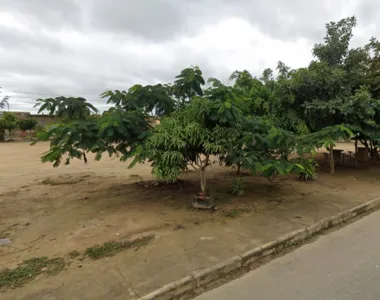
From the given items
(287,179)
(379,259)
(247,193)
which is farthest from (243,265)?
(287,179)

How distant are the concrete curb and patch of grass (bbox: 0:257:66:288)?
136 centimetres

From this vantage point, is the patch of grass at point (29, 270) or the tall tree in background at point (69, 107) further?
the tall tree in background at point (69, 107)

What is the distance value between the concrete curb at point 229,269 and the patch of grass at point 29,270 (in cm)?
136

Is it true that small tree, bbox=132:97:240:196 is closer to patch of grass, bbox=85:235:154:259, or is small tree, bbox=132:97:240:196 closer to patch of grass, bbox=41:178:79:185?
patch of grass, bbox=85:235:154:259

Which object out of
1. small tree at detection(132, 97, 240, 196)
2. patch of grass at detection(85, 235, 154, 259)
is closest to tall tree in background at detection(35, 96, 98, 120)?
small tree at detection(132, 97, 240, 196)

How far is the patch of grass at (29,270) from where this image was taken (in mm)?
2798

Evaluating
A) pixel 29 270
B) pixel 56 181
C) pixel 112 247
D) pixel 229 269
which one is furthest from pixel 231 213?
pixel 56 181

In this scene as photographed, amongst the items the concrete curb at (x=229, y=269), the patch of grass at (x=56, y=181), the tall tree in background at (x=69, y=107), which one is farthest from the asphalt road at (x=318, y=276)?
the patch of grass at (x=56, y=181)

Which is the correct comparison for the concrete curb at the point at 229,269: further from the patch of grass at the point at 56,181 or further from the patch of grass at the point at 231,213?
the patch of grass at the point at 56,181

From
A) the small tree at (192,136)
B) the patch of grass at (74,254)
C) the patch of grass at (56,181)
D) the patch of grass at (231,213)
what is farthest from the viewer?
the patch of grass at (56,181)

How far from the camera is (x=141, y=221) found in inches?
184

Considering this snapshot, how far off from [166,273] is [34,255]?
6.31ft

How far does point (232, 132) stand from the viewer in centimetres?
483

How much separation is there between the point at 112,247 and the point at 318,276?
2.69 metres
